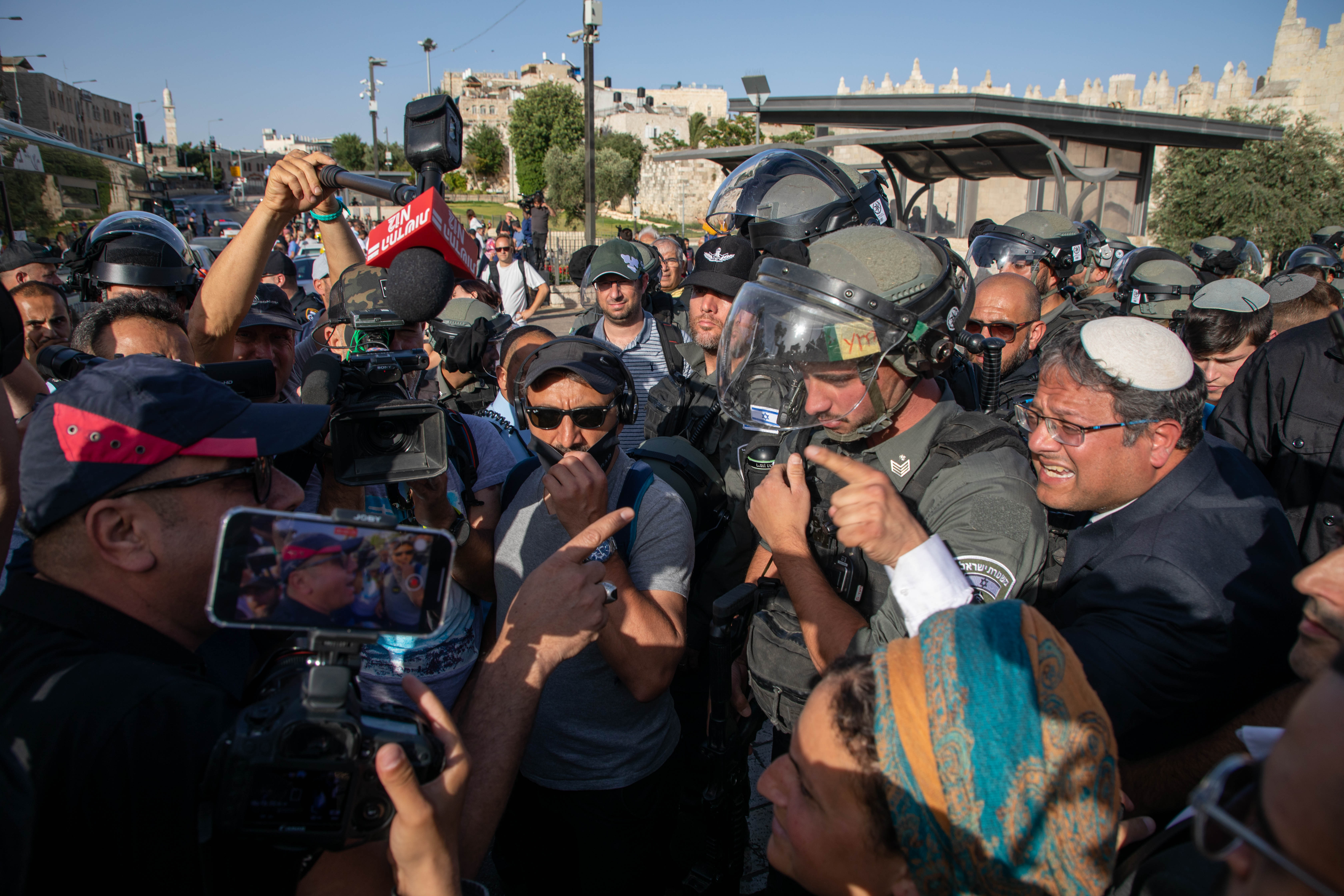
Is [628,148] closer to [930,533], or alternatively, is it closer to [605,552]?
[605,552]

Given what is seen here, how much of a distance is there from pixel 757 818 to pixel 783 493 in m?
2.04

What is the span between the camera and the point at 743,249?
157 inches

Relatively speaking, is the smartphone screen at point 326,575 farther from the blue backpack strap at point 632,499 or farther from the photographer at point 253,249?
the photographer at point 253,249

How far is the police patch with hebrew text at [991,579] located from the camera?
1843 millimetres

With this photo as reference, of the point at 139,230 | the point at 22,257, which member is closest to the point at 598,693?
the point at 139,230

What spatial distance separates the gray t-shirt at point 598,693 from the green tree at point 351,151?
7709 cm

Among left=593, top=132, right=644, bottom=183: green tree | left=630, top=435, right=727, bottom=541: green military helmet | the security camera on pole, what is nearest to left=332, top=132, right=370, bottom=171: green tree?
left=593, top=132, right=644, bottom=183: green tree

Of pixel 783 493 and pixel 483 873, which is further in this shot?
pixel 483 873

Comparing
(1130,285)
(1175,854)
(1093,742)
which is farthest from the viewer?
(1130,285)

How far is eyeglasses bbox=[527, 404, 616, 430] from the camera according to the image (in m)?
2.50

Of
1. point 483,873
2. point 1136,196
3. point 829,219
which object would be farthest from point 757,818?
point 1136,196

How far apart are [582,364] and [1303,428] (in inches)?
130

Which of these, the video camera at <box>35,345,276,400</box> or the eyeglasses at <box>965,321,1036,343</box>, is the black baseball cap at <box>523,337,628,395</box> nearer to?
the video camera at <box>35,345,276,400</box>

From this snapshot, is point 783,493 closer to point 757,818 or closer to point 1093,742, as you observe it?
point 1093,742
